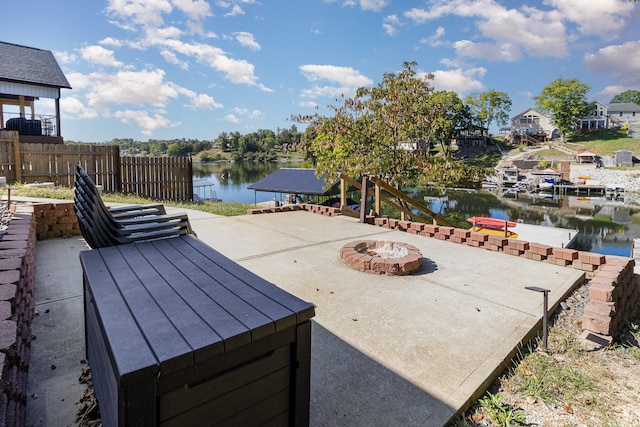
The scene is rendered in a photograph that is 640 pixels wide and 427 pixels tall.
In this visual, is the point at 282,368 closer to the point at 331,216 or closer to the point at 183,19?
the point at 331,216

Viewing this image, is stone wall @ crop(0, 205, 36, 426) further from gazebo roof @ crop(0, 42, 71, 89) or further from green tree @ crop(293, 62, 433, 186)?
gazebo roof @ crop(0, 42, 71, 89)

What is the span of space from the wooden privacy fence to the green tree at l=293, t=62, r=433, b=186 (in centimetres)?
683

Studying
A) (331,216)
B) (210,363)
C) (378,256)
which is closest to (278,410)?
(210,363)

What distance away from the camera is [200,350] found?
1083 mm

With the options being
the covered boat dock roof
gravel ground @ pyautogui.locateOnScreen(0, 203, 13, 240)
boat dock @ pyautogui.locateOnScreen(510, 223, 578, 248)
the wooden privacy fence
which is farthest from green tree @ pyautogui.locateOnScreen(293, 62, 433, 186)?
the wooden privacy fence

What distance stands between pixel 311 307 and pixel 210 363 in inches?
16.5

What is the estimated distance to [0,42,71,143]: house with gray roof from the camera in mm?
13070

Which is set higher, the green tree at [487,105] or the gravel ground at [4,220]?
the green tree at [487,105]

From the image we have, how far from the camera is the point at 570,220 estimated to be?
892 inches

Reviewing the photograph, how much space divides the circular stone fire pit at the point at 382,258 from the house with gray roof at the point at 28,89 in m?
14.0

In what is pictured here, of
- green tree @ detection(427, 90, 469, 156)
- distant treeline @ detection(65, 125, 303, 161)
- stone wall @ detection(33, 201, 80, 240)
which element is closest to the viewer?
stone wall @ detection(33, 201, 80, 240)

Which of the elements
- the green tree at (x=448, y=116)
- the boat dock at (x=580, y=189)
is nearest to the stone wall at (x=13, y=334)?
the green tree at (x=448, y=116)

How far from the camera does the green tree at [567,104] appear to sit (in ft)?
165

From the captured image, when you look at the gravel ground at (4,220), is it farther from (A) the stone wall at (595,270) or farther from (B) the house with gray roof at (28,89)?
(B) the house with gray roof at (28,89)
